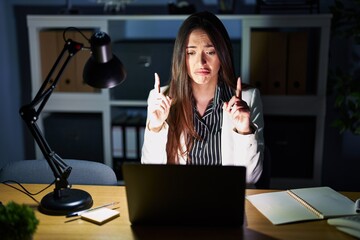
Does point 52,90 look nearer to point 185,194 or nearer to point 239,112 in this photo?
point 185,194

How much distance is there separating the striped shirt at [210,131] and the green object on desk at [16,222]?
0.98m

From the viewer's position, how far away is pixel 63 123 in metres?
2.96

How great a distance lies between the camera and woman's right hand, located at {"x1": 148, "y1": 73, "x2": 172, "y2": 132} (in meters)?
1.74

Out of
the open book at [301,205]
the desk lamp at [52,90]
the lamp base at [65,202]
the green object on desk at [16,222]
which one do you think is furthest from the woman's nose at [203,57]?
the green object on desk at [16,222]

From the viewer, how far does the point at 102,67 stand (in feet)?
4.69

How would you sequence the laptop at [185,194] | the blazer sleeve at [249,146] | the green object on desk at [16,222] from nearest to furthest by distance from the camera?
the green object on desk at [16,222] < the laptop at [185,194] < the blazer sleeve at [249,146]

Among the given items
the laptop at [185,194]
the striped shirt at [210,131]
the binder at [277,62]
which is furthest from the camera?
the binder at [277,62]

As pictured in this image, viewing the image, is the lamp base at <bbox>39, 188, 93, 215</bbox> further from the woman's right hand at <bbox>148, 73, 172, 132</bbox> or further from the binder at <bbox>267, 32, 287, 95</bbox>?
the binder at <bbox>267, 32, 287, 95</bbox>

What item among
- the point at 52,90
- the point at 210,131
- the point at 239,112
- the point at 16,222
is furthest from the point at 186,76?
the point at 16,222

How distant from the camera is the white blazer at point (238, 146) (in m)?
1.81

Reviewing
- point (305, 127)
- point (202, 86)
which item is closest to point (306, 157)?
point (305, 127)

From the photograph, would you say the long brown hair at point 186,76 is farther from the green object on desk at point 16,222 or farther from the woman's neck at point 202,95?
the green object on desk at point 16,222

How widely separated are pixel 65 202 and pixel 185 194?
1.38 feet

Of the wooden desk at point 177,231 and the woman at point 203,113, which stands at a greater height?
the woman at point 203,113
